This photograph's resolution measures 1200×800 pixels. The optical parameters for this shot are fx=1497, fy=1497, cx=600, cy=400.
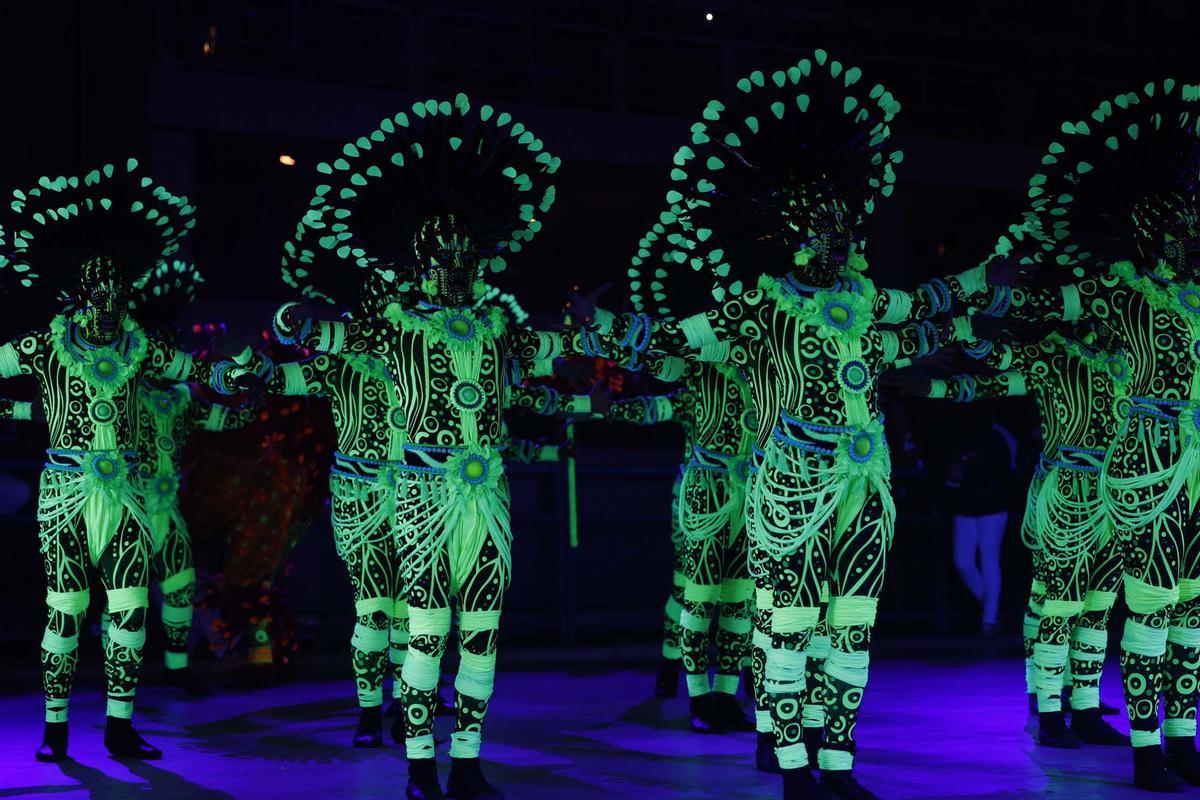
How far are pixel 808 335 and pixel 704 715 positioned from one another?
2.35m

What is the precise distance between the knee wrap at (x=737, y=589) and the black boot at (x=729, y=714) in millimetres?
431

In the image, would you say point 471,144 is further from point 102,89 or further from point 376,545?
point 102,89

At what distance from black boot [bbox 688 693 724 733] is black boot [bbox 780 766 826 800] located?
180 cm

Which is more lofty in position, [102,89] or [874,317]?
[102,89]

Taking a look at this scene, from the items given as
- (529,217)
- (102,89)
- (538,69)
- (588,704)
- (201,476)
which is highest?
(538,69)

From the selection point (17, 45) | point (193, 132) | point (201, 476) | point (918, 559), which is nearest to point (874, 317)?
point (201, 476)

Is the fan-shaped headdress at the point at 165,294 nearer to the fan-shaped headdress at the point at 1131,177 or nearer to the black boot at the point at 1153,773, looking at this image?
the fan-shaped headdress at the point at 1131,177

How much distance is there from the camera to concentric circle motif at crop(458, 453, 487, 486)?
17.1ft

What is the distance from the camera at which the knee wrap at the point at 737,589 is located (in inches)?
269

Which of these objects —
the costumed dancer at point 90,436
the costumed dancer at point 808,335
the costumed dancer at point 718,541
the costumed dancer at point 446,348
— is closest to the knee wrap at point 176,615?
the costumed dancer at point 90,436

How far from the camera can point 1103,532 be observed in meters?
6.08

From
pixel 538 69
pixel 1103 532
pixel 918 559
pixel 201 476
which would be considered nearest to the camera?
pixel 1103 532

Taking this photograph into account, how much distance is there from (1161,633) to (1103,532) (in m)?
0.79

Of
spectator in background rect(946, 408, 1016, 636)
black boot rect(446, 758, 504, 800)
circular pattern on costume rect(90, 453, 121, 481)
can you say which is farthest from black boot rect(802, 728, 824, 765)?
spectator in background rect(946, 408, 1016, 636)
